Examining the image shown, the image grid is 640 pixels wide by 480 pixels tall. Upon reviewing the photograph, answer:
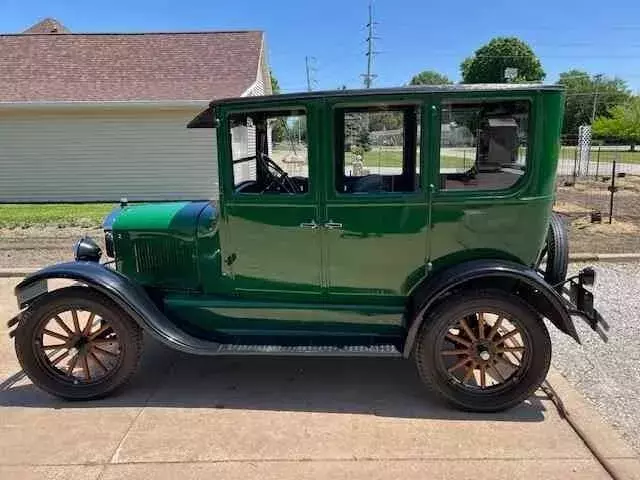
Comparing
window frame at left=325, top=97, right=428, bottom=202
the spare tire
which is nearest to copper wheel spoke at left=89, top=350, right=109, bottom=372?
window frame at left=325, top=97, right=428, bottom=202

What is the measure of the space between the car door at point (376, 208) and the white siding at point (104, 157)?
10.4 m

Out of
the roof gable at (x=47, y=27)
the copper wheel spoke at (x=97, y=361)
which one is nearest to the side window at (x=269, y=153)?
the copper wheel spoke at (x=97, y=361)

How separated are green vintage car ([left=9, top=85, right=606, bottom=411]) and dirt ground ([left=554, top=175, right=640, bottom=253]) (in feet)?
8.16

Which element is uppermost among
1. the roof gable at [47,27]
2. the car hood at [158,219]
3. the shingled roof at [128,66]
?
the roof gable at [47,27]

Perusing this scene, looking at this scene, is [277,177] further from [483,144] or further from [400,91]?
[483,144]

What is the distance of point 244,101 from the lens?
3486mm

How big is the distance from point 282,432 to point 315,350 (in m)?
0.57

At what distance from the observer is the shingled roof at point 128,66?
13.3 metres

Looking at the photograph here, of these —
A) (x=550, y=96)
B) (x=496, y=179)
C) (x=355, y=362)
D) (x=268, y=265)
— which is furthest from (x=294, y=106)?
(x=355, y=362)

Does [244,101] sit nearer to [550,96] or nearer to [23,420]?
[550,96]

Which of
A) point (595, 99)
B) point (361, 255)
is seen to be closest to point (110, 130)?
point (361, 255)

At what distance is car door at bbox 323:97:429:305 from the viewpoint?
345cm

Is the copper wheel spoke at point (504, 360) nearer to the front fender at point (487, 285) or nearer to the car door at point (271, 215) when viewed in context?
the front fender at point (487, 285)

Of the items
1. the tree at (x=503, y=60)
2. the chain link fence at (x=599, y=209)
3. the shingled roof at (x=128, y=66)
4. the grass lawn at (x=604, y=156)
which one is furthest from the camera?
the tree at (x=503, y=60)
